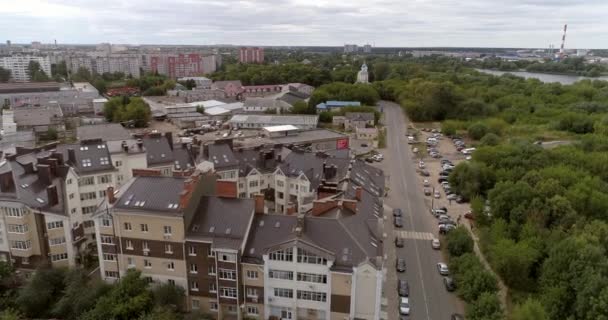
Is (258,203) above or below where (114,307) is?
above

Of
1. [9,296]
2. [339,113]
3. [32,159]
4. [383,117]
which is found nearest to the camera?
[9,296]

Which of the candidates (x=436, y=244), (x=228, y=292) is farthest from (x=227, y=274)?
(x=436, y=244)

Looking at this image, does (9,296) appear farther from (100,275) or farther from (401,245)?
(401,245)

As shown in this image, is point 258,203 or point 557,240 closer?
point 258,203

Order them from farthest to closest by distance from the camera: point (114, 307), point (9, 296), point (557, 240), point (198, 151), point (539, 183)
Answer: point (198, 151), point (539, 183), point (557, 240), point (9, 296), point (114, 307)

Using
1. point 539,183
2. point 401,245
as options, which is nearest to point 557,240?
point 539,183

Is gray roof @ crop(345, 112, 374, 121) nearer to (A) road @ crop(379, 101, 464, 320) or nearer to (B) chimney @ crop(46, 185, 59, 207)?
(A) road @ crop(379, 101, 464, 320)

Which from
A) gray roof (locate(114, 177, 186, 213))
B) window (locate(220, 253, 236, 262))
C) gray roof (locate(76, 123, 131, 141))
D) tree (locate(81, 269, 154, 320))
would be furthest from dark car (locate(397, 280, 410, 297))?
gray roof (locate(76, 123, 131, 141))

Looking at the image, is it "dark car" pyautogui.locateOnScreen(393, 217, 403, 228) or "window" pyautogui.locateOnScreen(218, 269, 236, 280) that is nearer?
"window" pyautogui.locateOnScreen(218, 269, 236, 280)
